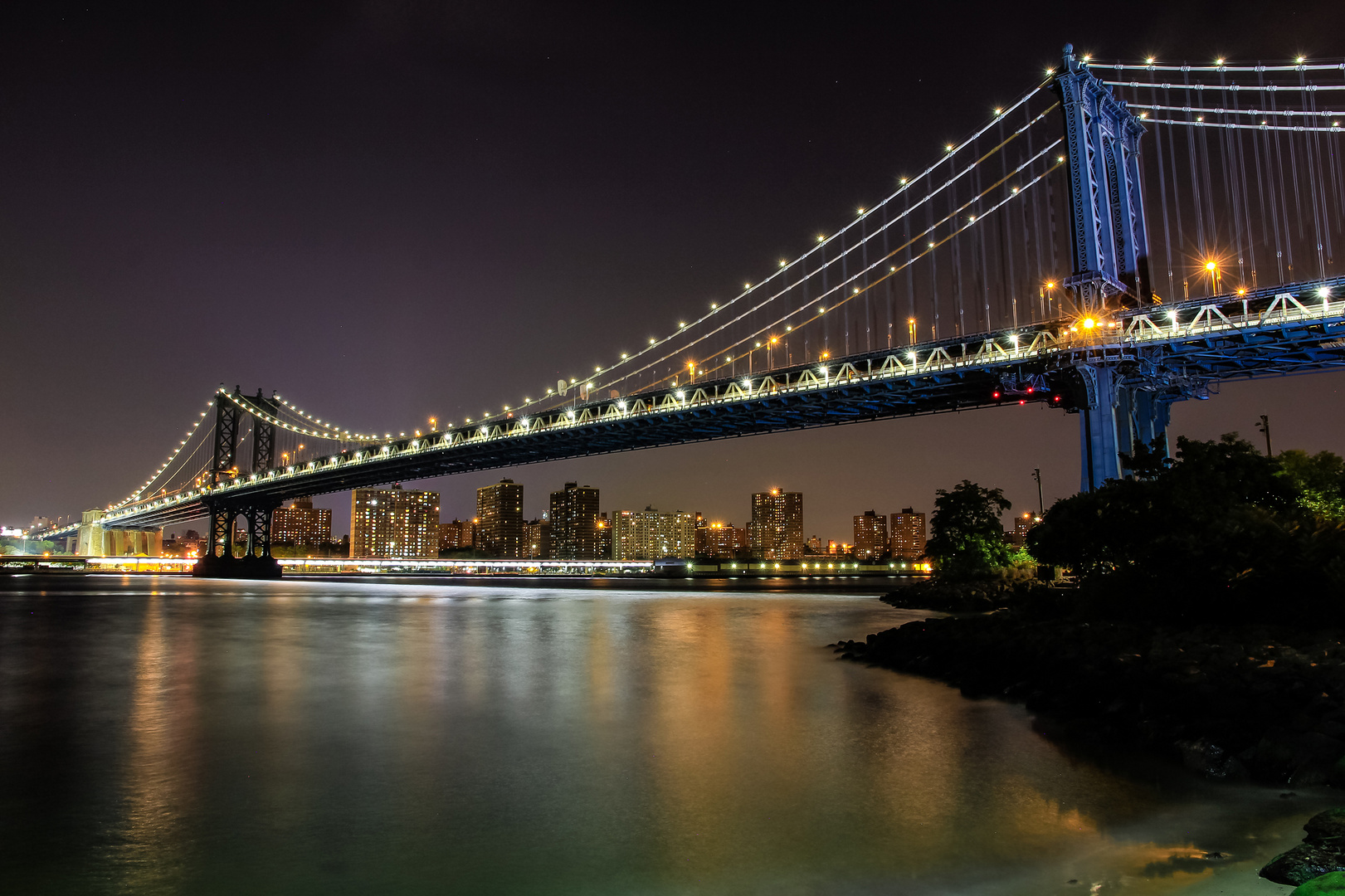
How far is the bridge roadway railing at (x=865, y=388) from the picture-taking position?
28.8 m

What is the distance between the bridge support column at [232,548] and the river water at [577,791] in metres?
66.8

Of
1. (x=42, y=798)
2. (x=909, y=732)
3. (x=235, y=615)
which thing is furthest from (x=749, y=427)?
(x=42, y=798)

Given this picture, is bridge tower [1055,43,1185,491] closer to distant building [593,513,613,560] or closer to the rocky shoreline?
the rocky shoreline

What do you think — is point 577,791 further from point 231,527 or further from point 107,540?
point 107,540

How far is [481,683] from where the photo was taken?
14.1 m

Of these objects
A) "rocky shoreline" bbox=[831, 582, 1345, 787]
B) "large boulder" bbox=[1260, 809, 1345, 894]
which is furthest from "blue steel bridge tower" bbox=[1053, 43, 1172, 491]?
"large boulder" bbox=[1260, 809, 1345, 894]

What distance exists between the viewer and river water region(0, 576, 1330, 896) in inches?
210

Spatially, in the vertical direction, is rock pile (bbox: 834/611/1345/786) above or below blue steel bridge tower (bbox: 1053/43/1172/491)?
below

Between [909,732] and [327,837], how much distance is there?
6.37 m

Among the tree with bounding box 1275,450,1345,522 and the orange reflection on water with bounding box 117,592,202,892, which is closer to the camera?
the orange reflection on water with bounding box 117,592,202,892

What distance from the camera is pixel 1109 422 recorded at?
28.4 meters

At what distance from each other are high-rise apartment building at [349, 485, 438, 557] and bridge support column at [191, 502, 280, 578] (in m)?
94.8

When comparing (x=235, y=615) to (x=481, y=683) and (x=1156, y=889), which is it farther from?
(x=1156, y=889)

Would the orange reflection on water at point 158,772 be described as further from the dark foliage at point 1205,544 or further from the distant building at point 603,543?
the distant building at point 603,543
